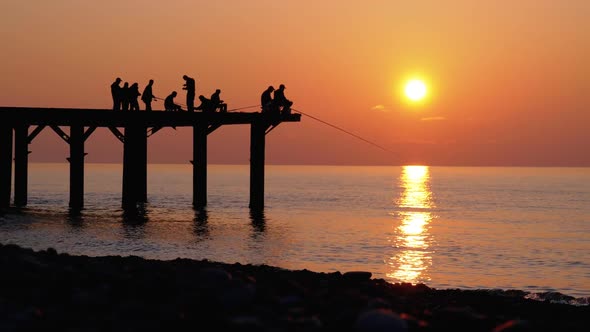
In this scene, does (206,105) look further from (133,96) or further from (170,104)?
(133,96)

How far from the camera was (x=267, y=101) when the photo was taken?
1478 inches

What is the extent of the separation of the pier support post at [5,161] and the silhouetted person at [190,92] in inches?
313

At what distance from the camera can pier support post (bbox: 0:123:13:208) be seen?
126ft

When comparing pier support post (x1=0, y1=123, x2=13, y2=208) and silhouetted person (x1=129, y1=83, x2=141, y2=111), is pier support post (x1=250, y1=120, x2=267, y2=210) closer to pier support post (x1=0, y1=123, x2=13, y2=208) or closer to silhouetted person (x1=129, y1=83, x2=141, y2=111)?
silhouetted person (x1=129, y1=83, x2=141, y2=111)

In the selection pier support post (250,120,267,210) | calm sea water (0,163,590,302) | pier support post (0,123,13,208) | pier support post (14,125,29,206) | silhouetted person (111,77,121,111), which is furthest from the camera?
pier support post (14,125,29,206)

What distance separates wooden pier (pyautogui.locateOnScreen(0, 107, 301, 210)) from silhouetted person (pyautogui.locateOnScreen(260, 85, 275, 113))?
0.27m

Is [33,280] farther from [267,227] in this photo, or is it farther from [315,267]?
[267,227]

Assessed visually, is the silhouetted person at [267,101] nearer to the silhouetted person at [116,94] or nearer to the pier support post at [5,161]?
the silhouetted person at [116,94]

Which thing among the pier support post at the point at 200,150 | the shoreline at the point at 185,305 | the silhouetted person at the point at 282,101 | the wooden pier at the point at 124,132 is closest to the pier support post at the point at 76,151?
the wooden pier at the point at 124,132

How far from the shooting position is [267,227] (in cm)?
3697

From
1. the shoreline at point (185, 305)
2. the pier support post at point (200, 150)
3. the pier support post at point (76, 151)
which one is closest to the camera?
the shoreline at point (185, 305)

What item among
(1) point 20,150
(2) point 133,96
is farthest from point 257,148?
(1) point 20,150

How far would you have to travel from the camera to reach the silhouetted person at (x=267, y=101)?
122 ft

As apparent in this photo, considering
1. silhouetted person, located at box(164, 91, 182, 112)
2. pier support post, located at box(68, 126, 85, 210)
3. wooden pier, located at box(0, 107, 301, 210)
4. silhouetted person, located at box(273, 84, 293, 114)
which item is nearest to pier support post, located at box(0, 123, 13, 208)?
wooden pier, located at box(0, 107, 301, 210)
